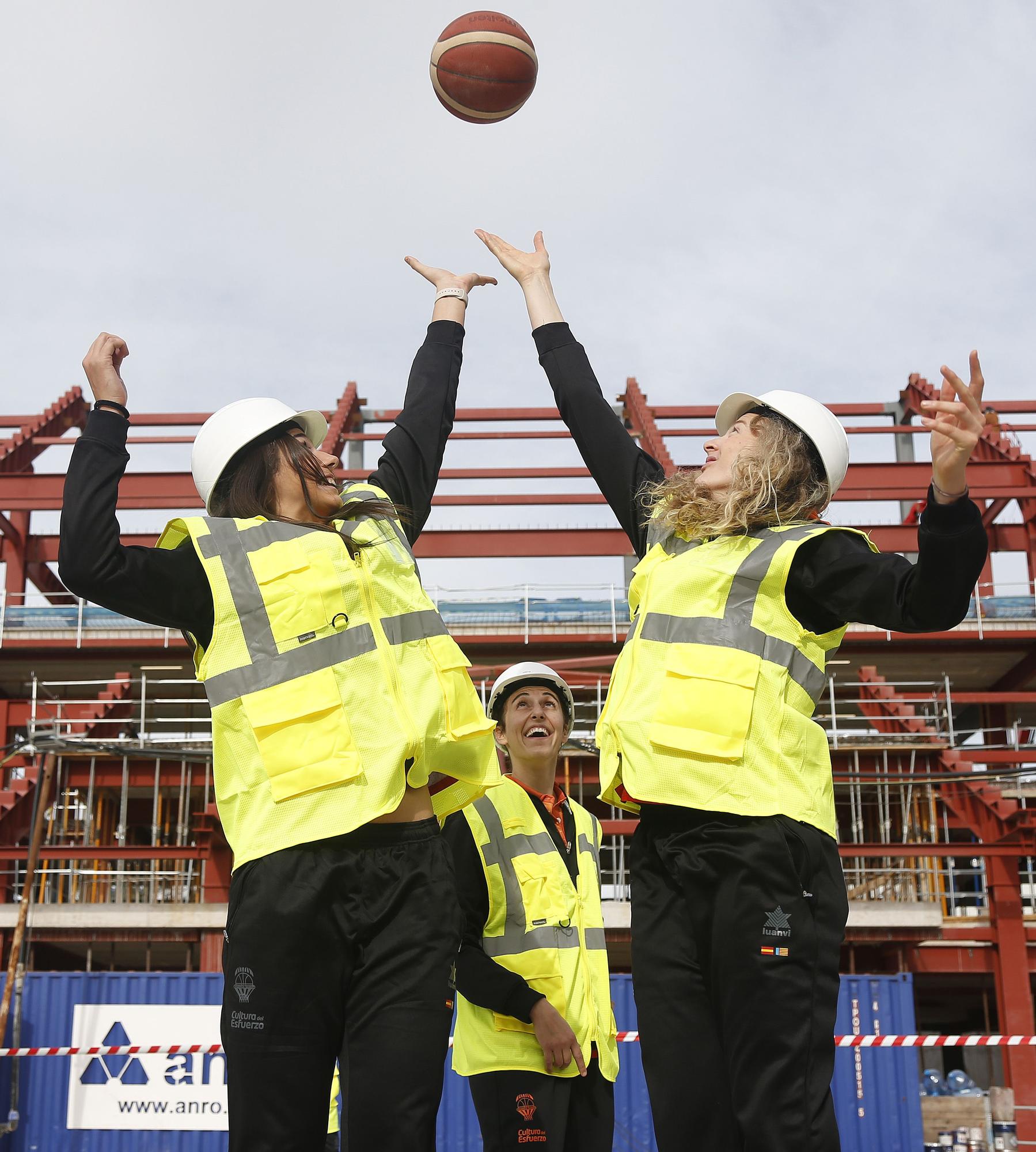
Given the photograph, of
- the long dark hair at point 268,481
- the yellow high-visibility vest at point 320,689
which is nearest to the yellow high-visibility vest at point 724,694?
the yellow high-visibility vest at point 320,689

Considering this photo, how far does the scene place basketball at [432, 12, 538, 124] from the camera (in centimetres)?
529

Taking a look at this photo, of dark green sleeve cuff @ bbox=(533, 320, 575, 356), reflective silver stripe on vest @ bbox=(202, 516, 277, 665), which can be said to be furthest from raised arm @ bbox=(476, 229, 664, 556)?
reflective silver stripe on vest @ bbox=(202, 516, 277, 665)

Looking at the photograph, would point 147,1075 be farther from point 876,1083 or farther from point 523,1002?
point 523,1002

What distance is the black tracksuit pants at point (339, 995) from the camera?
8.52ft

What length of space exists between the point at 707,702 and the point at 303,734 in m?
0.96

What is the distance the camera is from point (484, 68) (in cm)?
527

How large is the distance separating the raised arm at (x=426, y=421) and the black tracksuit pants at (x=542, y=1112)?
6.71 feet

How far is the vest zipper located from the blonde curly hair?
84 cm

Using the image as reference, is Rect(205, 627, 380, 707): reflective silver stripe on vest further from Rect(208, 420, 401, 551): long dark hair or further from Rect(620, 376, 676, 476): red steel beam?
Rect(620, 376, 676, 476): red steel beam

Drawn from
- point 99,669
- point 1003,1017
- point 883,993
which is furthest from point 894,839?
point 99,669

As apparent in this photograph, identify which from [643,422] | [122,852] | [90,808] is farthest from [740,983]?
[643,422]

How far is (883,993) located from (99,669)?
61.8 feet

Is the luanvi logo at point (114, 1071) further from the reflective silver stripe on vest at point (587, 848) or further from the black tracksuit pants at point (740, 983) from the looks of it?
the black tracksuit pants at point (740, 983)

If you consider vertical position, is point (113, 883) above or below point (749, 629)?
below
